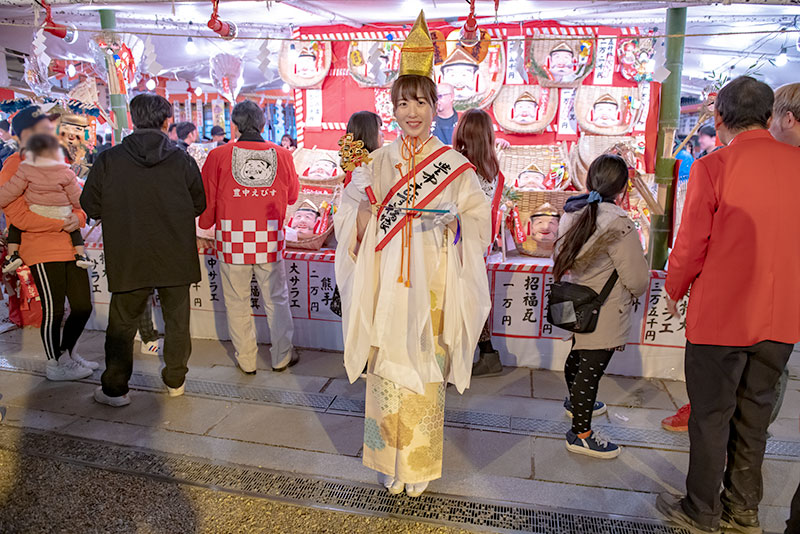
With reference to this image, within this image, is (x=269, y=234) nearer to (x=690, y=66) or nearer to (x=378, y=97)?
(x=378, y=97)

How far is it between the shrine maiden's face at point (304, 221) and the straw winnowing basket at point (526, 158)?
2.10 m

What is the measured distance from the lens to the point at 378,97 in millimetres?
6598

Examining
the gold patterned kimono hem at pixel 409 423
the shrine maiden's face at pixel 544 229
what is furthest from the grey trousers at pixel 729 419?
the shrine maiden's face at pixel 544 229

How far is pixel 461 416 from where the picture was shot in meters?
3.47

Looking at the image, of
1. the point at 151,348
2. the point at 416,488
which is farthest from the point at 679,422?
the point at 151,348

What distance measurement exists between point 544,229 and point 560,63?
6.89 ft

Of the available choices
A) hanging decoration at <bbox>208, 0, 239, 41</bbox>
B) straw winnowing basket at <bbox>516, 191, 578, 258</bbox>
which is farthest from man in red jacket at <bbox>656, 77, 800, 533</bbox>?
hanging decoration at <bbox>208, 0, 239, 41</bbox>

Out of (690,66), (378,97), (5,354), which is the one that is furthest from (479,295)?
(690,66)

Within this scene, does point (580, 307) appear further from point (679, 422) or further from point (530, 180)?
point (530, 180)

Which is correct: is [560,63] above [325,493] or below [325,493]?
above

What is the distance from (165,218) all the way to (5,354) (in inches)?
93.3

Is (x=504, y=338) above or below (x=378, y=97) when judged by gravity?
below

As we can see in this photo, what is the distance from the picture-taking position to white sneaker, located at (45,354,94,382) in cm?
393

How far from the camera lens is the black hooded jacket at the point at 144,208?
10.5 ft
